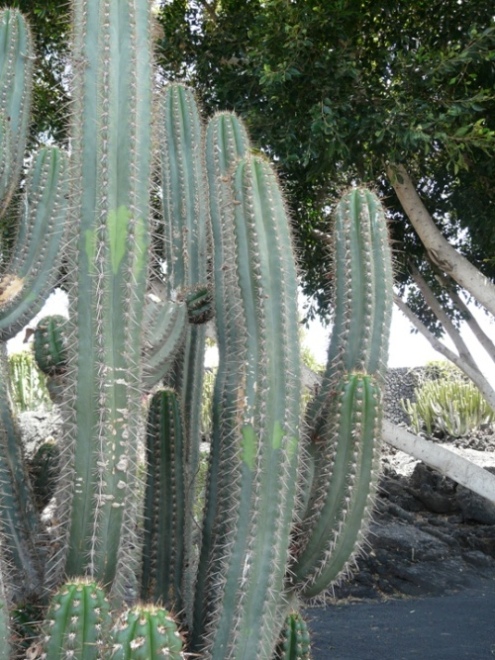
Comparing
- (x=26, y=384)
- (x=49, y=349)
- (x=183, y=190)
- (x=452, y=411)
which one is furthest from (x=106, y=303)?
(x=26, y=384)

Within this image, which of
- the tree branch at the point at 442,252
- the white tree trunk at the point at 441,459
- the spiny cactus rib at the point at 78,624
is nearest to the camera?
the spiny cactus rib at the point at 78,624

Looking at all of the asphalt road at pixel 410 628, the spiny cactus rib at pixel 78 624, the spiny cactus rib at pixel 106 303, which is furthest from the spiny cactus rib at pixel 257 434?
the asphalt road at pixel 410 628

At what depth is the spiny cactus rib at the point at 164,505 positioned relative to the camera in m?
3.52

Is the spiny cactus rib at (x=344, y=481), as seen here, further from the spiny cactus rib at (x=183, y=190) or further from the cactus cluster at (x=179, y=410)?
the spiny cactus rib at (x=183, y=190)

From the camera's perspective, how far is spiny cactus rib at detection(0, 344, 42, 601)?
332 centimetres

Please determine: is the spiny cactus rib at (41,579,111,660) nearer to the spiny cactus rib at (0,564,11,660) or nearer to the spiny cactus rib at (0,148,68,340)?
the spiny cactus rib at (0,564,11,660)

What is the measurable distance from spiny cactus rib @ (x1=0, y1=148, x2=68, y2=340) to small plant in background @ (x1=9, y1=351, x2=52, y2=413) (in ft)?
27.6

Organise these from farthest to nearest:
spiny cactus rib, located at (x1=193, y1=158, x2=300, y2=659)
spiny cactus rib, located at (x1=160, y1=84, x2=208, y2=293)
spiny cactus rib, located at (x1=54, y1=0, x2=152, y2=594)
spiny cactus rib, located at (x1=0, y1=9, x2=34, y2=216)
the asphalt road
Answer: the asphalt road → spiny cactus rib, located at (x1=0, y1=9, x2=34, y2=216) → spiny cactus rib, located at (x1=160, y1=84, x2=208, y2=293) → spiny cactus rib, located at (x1=193, y1=158, x2=300, y2=659) → spiny cactus rib, located at (x1=54, y1=0, x2=152, y2=594)

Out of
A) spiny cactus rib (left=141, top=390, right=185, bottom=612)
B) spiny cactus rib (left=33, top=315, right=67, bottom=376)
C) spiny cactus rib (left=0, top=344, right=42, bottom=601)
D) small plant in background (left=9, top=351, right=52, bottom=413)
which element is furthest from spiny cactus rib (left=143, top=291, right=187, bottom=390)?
small plant in background (left=9, top=351, right=52, bottom=413)

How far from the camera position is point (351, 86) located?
7043 mm

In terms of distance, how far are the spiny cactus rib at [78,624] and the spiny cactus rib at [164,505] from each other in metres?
1.20

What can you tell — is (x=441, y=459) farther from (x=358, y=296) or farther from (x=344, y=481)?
(x=344, y=481)

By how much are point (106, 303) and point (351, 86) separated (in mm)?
5057

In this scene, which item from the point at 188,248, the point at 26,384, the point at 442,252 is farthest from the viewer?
the point at 26,384
